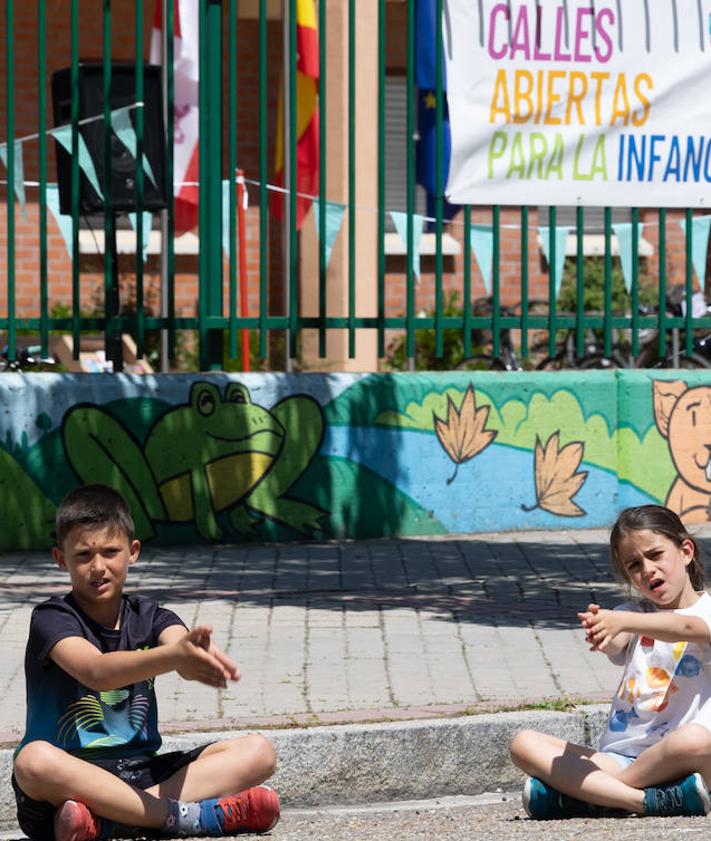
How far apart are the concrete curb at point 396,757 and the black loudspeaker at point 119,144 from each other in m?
5.15

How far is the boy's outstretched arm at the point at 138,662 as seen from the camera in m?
4.02

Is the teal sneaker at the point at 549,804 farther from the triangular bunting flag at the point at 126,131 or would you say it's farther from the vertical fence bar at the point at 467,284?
the triangular bunting flag at the point at 126,131

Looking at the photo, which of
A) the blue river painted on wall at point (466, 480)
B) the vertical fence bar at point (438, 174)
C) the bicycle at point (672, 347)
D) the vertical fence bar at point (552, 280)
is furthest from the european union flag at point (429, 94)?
the bicycle at point (672, 347)

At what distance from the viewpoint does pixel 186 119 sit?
38.2ft

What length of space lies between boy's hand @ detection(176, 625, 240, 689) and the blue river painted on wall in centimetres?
620

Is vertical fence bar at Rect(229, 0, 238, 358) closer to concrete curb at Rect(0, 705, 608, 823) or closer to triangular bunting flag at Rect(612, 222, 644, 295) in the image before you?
triangular bunting flag at Rect(612, 222, 644, 295)

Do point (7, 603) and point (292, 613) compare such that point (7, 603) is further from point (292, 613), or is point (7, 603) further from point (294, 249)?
point (294, 249)

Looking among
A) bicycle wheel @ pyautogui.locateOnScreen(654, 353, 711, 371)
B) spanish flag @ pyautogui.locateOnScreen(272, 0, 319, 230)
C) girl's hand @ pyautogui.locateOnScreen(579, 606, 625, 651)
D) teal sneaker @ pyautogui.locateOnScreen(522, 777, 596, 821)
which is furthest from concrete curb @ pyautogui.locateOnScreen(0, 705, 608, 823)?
bicycle wheel @ pyautogui.locateOnScreen(654, 353, 711, 371)

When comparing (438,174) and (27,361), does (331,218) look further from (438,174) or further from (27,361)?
(27,361)

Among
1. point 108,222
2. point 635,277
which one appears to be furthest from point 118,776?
point 635,277

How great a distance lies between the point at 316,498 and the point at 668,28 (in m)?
3.62

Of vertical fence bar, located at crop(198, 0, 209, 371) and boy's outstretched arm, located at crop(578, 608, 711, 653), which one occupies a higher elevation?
vertical fence bar, located at crop(198, 0, 209, 371)

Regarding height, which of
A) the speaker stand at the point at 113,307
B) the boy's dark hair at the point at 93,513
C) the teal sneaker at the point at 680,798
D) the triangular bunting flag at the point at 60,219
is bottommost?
the teal sneaker at the point at 680,798

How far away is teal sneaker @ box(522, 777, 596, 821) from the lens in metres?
4.86
